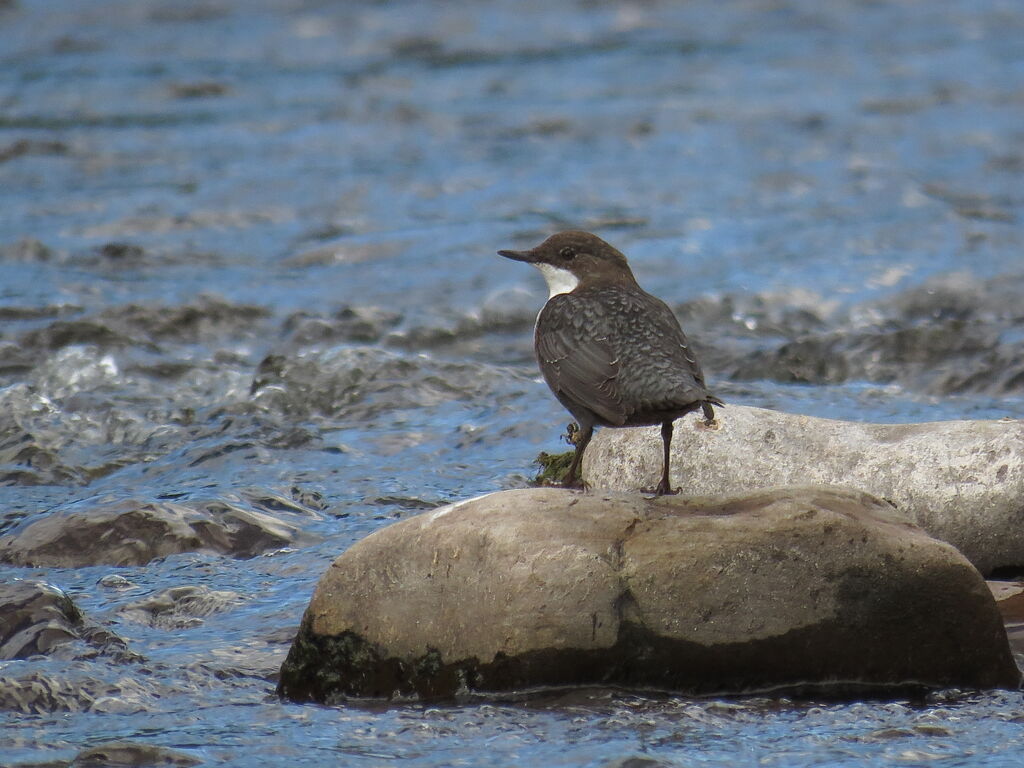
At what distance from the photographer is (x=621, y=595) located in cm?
462

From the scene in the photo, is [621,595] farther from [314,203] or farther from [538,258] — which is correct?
[314,203]

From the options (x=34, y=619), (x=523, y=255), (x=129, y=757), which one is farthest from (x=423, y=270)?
(x=129, y=757)

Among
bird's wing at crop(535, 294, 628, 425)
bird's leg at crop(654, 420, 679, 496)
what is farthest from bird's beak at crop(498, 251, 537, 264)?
bird's leg at crop(654, 420, 679, 496)

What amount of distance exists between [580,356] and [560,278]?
1.06 m

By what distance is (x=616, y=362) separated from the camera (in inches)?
215

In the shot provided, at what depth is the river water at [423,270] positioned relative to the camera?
15.1 ft

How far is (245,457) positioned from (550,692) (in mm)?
3423

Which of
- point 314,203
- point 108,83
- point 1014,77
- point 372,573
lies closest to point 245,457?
point 372,573

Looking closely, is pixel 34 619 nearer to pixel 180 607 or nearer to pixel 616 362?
pixel 180 607

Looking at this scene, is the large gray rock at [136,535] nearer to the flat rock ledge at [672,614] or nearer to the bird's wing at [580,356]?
the bird's wing at [580,356]

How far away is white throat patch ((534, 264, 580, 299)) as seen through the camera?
6578 millimetres

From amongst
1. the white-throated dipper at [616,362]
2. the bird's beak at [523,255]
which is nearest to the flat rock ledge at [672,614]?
the white-throated dipper at [616,362]

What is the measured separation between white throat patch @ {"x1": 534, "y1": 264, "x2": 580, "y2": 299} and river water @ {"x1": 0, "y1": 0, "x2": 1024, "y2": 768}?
1039 mm

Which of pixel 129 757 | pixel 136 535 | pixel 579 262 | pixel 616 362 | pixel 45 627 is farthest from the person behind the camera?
pixel 579 262
